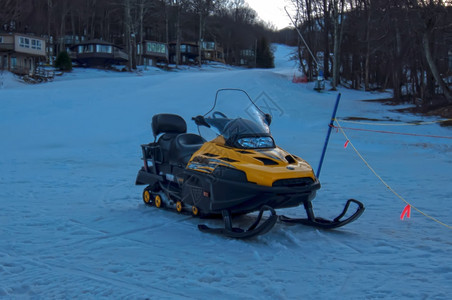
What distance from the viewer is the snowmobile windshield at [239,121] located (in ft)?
18.7

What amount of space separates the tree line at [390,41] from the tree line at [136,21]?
66.5 ft

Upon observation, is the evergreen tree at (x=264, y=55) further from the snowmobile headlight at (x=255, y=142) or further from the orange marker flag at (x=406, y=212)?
the snowmobile headlight at (x=255, y=142)

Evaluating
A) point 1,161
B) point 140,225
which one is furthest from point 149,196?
point 1,161

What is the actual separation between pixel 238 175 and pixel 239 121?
83 cm

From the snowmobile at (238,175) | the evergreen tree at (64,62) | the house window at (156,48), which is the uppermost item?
the house window at (156,48)

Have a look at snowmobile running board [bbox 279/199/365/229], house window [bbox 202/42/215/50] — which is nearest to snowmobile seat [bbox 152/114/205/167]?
snowmobile running board [bbox 279/199/365/229]

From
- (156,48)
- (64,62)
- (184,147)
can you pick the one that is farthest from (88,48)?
(184,147)

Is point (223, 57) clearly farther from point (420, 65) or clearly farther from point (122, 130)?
point (122, 130)

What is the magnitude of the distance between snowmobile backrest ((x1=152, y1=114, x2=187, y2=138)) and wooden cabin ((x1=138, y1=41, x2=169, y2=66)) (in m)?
52.8

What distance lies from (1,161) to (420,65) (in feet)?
67.7

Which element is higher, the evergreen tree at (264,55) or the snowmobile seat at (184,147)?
the evergreen tree at (264,55)

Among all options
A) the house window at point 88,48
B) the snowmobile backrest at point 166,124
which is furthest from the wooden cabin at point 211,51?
the snowmobile backrest at point 166,124

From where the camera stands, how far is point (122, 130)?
55.2ft

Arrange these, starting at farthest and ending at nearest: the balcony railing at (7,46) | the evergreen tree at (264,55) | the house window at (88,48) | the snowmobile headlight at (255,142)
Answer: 1. the evergreen tree at (264,55)
2. the house window at (88,48)
3. the balcony railing at (7,46)
4. the snowmobile headlight at (255,142)
